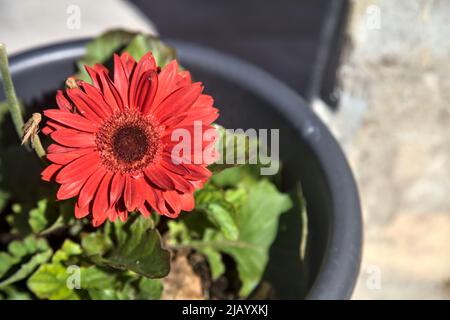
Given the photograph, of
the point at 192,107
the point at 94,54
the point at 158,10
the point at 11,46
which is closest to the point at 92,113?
the point at 192,107

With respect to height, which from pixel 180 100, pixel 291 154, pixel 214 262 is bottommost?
pixel 214 262

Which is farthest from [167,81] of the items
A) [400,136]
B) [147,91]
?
[400,136]

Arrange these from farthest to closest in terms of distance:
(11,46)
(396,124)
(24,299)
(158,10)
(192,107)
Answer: (158,10) < (11,46) < (396,124) < (24,299) < (192,107)

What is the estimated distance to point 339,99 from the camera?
3.50ft

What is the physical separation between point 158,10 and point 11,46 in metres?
0.50

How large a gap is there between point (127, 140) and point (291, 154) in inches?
11.0

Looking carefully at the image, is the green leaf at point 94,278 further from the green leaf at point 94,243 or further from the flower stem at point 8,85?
the flower stem at point 8,85

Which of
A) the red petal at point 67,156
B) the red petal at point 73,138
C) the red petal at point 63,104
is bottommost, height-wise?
the red petal at point 67,156

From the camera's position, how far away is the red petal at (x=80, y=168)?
63 centimetres

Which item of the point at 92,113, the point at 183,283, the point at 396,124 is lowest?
the point at 183,283

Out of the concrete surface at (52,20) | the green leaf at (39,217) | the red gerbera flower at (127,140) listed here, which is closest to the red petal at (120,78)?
the red gerbera flower at (127,140)

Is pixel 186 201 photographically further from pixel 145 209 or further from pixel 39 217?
pixel 39 217

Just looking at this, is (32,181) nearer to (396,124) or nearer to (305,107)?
(305,107)

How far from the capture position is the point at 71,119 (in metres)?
0.64
